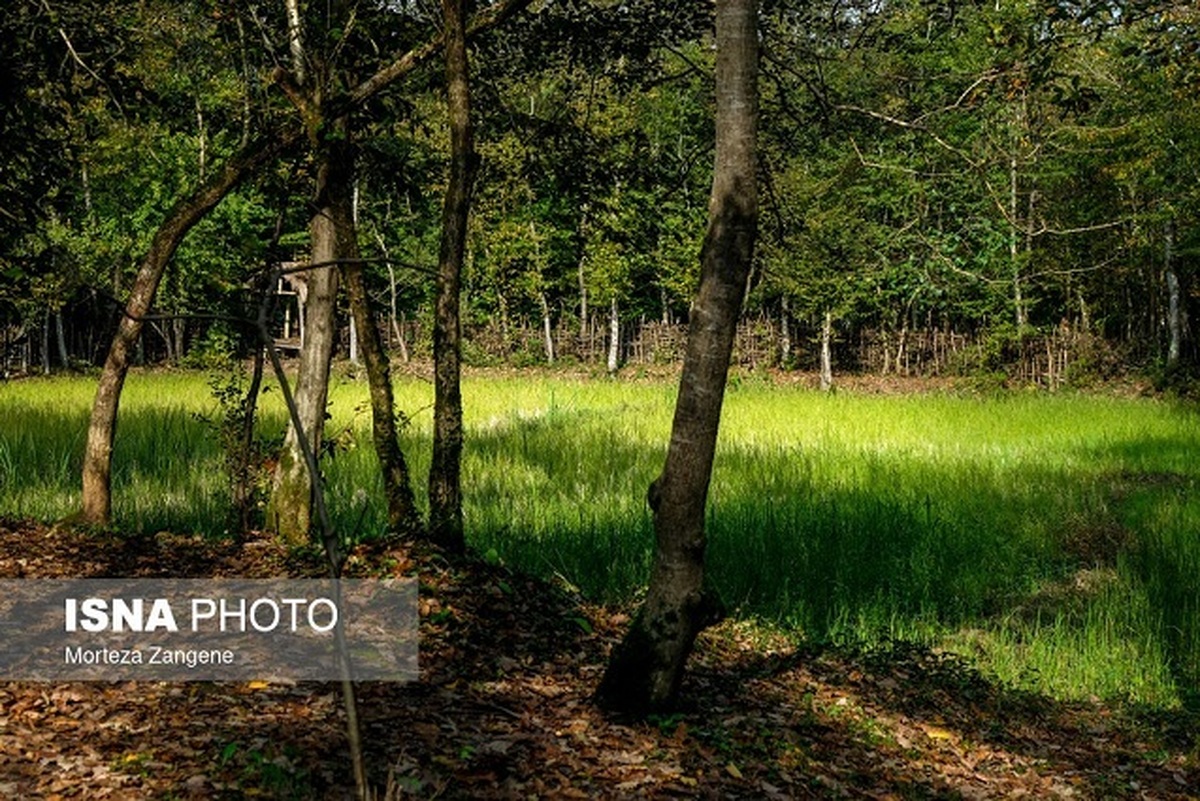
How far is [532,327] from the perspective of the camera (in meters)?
42.9

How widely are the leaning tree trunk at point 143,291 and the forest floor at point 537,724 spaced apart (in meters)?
0.34

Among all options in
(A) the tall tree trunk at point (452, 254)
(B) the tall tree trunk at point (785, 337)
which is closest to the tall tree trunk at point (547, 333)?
(B) the tall tree trunk at point (785, 337)

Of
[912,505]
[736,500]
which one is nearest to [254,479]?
[736,500]

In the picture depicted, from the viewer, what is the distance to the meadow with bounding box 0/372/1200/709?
6621 millimetres

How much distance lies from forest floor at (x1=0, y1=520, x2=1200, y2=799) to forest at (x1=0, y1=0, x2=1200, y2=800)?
0.9 inches

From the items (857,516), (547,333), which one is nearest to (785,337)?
(547,333)

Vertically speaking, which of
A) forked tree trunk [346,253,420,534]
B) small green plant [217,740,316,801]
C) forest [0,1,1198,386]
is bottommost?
small green plant [217,740,316,801]

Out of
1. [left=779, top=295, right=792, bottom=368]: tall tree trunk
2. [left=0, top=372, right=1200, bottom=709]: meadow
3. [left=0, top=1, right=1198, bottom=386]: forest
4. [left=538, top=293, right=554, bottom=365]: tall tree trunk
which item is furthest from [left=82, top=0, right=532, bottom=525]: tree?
[left=779, top=295, right=792, bottom=368]: tall tree trunk

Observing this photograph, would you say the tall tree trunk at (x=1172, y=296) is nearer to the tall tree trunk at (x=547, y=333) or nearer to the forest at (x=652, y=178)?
the forest at (x=652, y=178)

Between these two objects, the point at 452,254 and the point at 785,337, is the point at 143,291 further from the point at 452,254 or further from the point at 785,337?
the point at 785,337

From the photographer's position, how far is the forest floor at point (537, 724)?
3.20 meters

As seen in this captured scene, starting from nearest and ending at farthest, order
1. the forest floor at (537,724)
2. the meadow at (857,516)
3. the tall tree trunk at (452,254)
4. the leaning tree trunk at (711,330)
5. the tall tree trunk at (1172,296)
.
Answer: the forest floor at (537,724) < the leaning tree trunk at (711,330) < the tall tree trunk at (452,254) < the meadow at (857,516) < the tall tree trunk at (1172,296)

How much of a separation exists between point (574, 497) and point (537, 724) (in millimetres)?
5986

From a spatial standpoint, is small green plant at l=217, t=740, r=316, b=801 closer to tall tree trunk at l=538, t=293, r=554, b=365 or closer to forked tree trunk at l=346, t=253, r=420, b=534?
forked tree trunk at l=346, t=253, r=420, b=534
